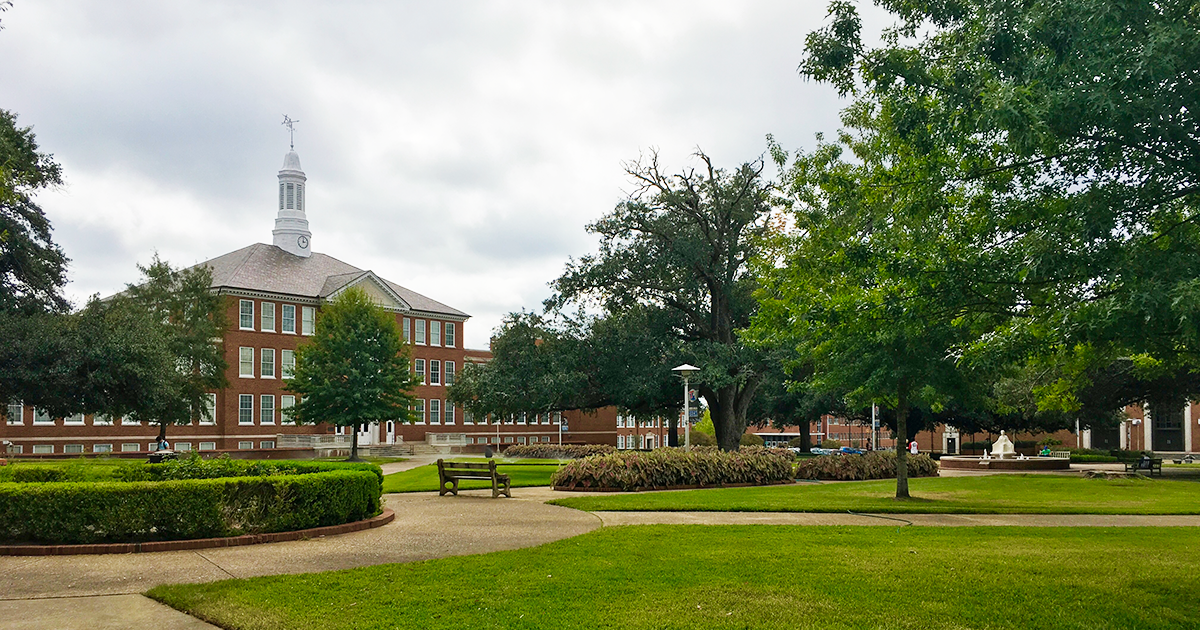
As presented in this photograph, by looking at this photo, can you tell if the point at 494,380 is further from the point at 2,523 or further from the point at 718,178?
the point at 2,523

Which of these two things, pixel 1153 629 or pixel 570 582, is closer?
pixel 1153 629

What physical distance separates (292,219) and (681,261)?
4131cm

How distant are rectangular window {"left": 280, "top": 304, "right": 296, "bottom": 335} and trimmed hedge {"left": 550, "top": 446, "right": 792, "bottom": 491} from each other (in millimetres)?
41629

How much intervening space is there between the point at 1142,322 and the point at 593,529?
8004 millimetres

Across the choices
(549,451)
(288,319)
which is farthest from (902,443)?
(288,319)

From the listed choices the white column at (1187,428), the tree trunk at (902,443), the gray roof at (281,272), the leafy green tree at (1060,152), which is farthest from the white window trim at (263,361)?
the white column at (1187,428)

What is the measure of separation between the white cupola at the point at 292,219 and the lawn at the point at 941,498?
49.8 meters

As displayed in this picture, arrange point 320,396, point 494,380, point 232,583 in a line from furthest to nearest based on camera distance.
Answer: point 320,396 < point 494,380 < point 232,583

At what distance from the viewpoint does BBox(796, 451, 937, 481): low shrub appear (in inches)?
1127

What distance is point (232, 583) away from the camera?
29.2ft

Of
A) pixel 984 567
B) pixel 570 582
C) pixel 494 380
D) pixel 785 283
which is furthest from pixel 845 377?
pixel 494 380

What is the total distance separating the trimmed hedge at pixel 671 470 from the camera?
72.4 feet

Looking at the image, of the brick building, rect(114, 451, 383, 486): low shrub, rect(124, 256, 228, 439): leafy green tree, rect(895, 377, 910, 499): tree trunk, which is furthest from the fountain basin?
rect(124, 256, 228, 439): leafy green tree

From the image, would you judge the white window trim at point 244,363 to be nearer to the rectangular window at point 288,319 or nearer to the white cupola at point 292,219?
the rectangular window at point 288,319
